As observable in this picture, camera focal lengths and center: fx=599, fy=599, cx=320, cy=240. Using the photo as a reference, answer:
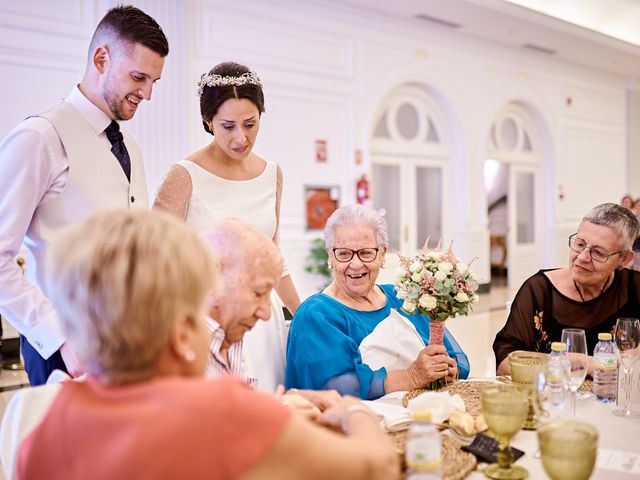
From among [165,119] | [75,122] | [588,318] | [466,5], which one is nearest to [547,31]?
[466,5]

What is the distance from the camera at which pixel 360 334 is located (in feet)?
7.29

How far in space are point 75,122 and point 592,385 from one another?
206cm

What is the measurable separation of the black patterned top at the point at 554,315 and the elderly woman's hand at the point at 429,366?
0.58 m

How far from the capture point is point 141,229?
0.93 meters

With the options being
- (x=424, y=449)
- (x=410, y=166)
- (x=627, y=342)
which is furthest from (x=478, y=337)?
(x=424, y=449)

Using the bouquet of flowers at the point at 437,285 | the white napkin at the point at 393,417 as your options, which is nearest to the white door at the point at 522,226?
the bouquet of flowers at the point at 437,285

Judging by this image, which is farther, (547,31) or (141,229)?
(547,31)

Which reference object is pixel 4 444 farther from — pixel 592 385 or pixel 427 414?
pixel 592 385

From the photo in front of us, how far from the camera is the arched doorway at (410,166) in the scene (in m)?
9.20

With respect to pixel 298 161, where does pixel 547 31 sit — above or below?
above

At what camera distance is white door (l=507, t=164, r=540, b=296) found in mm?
11383

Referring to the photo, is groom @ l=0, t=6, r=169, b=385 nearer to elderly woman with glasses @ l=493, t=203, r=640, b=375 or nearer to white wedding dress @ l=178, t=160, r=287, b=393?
white wedding dress @ l=178, t=160, r=287, b=393

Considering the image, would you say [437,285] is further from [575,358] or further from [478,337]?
[478,337]

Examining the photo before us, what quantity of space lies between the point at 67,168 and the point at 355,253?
1.07 m
